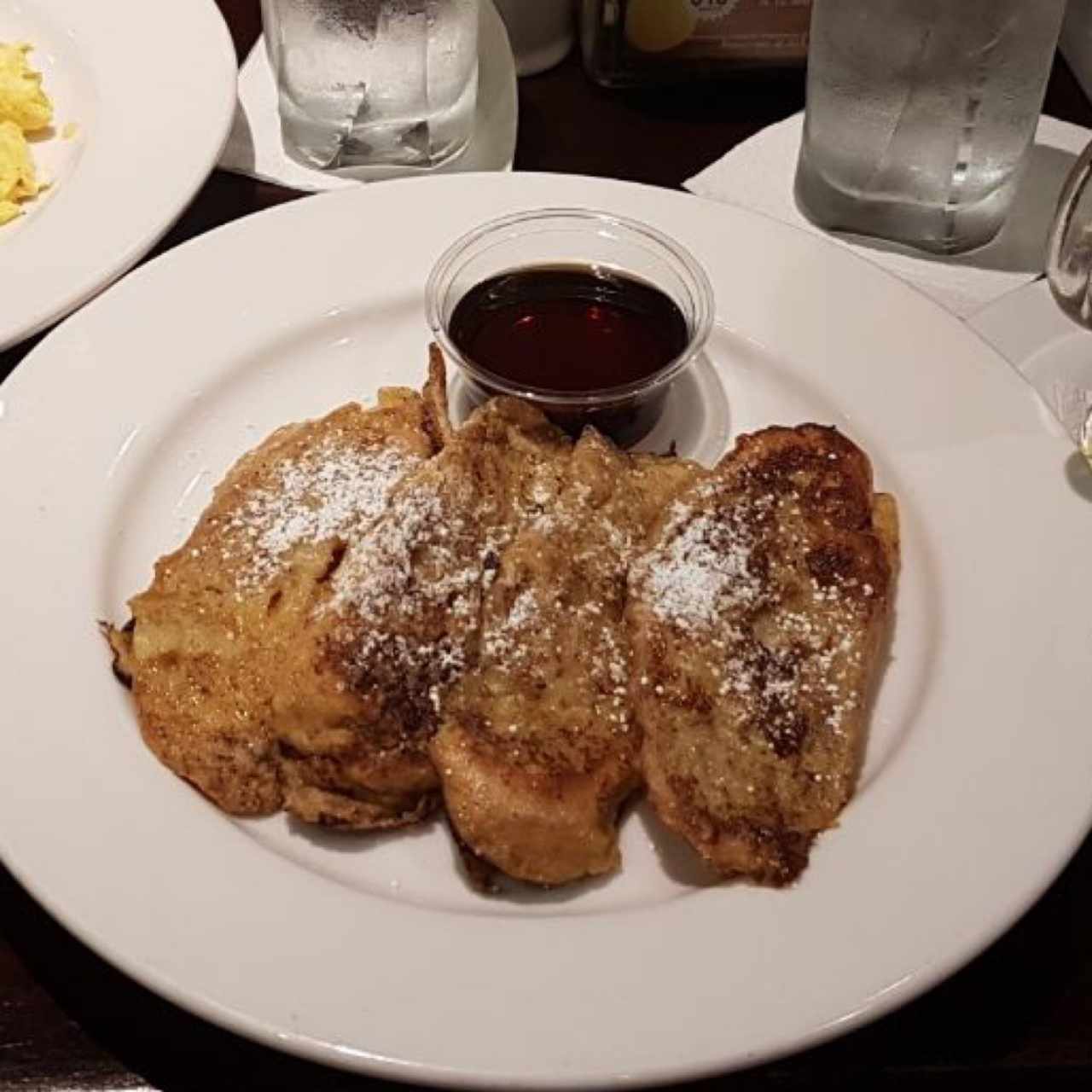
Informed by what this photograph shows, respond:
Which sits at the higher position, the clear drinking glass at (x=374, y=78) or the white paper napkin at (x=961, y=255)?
the clear drinking glass at (x=374, y=78)

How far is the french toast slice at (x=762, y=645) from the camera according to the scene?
4.42 ft

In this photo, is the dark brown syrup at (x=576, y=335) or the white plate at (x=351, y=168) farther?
the white plate at (x=351, y=168)

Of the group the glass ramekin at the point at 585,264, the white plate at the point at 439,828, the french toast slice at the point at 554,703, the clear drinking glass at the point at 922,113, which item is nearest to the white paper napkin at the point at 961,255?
the clear drinking glass at the point at 922,113

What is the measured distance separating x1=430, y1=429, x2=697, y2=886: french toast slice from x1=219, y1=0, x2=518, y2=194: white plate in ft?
2.79

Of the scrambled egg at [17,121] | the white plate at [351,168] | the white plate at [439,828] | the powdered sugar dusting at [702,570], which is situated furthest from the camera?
the white plate at [351,168]

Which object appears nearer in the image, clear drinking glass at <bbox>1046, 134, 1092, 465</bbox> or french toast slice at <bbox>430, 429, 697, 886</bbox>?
french toast slice at <bbox>430, 429, 697, 886</bbox>

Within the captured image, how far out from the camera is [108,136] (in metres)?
2.13

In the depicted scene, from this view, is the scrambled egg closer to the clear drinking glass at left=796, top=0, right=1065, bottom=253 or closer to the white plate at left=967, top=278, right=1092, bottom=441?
the clear drinking glass at left=796, top=0, right=1065, bottom=253

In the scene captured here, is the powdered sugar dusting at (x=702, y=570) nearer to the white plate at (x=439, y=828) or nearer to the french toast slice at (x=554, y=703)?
the french toast slice at (x=554, y=703)

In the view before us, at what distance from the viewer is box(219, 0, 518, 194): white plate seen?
2230mm

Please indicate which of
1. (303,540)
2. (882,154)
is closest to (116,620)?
(303,540)

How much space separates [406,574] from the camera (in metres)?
1.44

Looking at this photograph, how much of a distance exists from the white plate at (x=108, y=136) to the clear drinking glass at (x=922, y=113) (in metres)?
0.87

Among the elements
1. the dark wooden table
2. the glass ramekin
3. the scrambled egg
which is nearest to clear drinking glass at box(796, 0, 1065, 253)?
the glass ramekin
